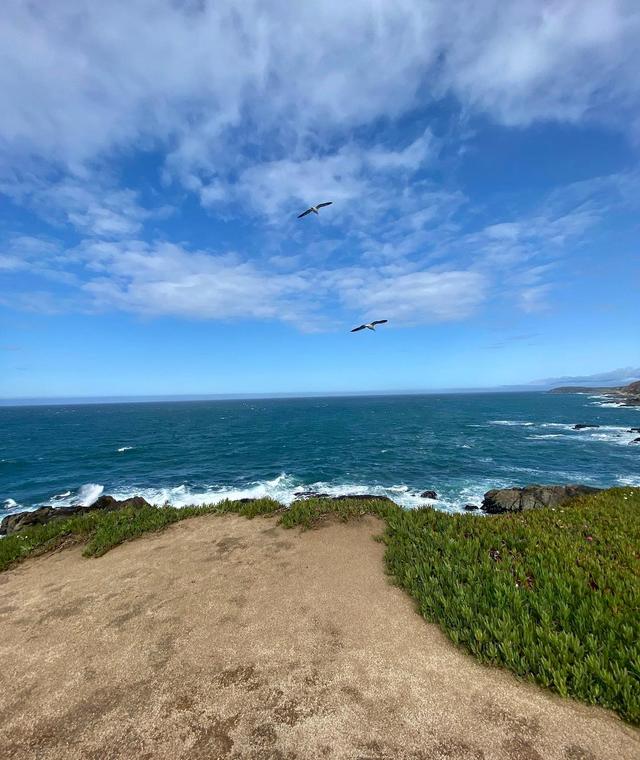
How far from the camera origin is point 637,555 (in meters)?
9.25

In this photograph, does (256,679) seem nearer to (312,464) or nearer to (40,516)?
(40,516)

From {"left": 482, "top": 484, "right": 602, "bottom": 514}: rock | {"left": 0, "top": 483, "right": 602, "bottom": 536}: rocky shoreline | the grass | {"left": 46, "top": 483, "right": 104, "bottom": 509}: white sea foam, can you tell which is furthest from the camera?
{"left": 46, "top": 483, "right": 104, "bottom": 509}: white sea foam

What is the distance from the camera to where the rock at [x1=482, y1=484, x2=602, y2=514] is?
25406 mm

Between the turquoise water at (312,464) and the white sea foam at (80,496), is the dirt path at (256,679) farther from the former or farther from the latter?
the white sea foam at (80,496)

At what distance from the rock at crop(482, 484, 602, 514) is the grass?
11.5m

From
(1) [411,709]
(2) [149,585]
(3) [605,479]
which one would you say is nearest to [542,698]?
(1) [411,709]

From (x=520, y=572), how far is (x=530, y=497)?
21.1 m


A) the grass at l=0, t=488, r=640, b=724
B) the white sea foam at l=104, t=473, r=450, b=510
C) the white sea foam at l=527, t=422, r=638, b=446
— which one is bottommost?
the white sea foam at l=527, t=422, r=638, b=446

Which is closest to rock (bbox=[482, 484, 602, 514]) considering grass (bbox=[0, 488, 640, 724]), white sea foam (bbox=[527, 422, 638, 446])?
grass (bbox=[0, 488, 640, 724])

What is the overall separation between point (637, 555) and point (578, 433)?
65.5 meters

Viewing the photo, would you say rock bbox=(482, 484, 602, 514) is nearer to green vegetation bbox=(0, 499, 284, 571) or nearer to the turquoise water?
the turquoise water

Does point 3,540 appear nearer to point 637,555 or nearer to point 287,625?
point 287,625

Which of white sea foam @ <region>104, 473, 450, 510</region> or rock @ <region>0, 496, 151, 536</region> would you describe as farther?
white sea foam @ <region>104, 473, 450, 510</region>

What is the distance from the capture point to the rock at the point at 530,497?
25406 millimetres
